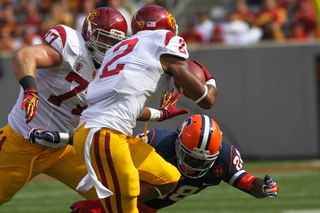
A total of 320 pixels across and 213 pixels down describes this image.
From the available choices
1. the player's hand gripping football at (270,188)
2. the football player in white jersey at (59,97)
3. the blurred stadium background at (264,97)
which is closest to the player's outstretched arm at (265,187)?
the player's hand gripping football at (270,188)

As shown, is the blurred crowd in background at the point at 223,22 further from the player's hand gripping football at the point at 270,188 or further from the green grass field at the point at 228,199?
the player's hand gripping football at the point at 270,188

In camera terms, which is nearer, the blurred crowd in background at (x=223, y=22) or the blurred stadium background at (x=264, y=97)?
the blurred stadium background at (x=264, y=97)

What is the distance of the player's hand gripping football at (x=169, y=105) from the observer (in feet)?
11.1

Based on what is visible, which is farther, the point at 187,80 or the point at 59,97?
the point at 59,97

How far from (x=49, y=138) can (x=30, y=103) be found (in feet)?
1.42

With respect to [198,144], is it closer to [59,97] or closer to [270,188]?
[270,188]

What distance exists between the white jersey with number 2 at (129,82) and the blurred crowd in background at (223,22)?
6.10 meters

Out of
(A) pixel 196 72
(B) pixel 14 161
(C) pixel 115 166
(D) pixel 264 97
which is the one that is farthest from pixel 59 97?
(D) pixel 264 97

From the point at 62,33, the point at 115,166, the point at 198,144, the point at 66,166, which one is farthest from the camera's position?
the point at 66,166

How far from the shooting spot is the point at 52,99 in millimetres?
3555

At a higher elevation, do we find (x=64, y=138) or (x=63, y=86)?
(x=63, y=86)

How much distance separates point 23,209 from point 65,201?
2.01ft

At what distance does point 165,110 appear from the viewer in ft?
11.4

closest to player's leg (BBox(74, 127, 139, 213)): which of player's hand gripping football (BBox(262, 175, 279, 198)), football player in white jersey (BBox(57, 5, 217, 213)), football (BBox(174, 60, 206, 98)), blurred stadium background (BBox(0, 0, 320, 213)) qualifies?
football player in white jersey (BBox(57, 5, 217, 213))
